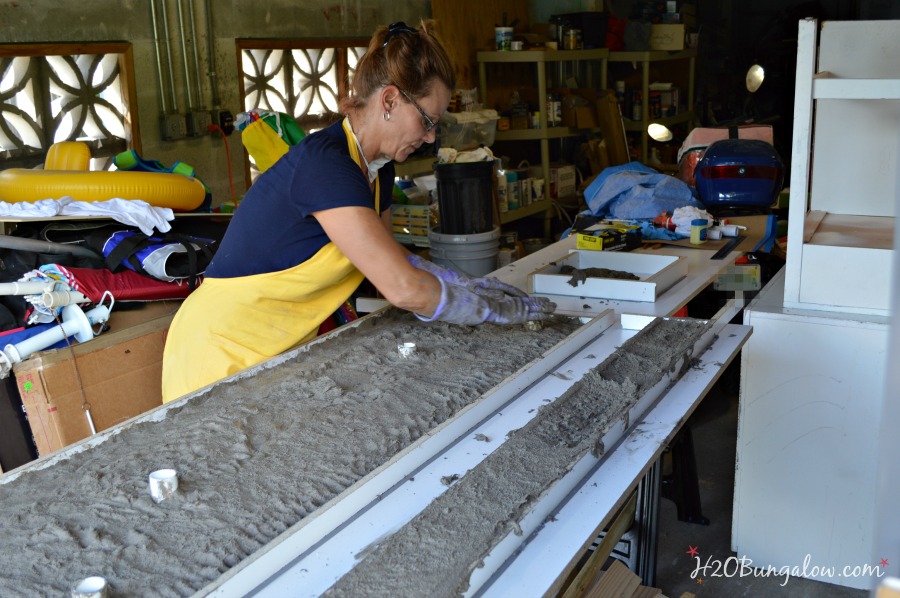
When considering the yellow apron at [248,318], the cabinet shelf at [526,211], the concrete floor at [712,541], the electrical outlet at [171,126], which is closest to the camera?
the yellow apron at [248,318]

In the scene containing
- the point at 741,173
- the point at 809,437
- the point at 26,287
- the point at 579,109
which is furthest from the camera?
the point at 579,109

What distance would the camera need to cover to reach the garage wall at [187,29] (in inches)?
141

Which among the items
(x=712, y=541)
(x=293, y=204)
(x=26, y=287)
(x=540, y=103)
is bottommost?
(x=712, y=541)

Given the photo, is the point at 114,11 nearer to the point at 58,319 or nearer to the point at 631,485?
the point at 58,319

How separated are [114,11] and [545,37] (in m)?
3.73

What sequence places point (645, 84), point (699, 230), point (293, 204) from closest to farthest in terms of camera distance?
point (293, 204) < point (699, 230) < point (645, 84)

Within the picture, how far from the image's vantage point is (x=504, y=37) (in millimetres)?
6375

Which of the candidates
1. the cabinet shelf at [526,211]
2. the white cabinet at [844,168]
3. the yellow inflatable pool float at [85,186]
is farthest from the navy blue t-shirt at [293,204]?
the cabinet shelf at [526,211]

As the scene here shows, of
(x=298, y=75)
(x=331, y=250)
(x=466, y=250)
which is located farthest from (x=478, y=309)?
(x=298, y=75)

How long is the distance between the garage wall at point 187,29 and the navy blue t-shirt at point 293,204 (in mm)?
2024

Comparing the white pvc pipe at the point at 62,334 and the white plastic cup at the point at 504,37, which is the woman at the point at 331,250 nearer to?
the white pvc pipe at the point at 62,334

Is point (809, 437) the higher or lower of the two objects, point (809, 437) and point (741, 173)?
the lower

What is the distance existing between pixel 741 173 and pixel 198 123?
2.60 meters

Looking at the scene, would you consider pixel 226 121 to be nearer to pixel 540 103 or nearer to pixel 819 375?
pixel 540 103
